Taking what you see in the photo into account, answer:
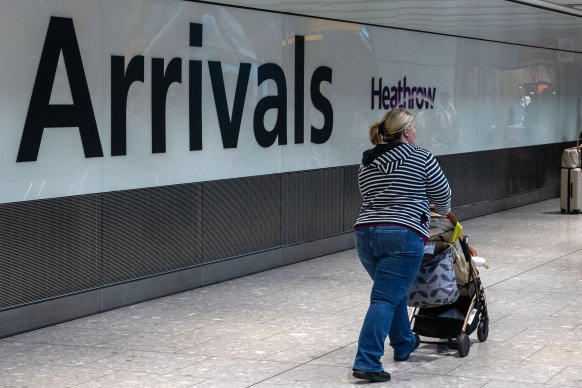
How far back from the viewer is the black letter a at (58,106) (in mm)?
8109

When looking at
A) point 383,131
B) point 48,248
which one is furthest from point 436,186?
point 48,248

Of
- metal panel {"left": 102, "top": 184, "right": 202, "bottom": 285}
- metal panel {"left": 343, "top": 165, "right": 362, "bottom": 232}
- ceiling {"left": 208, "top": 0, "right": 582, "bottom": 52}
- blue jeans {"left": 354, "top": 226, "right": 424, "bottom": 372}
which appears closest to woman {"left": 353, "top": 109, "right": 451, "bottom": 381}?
blue jeans {"left": 354, "top": 226, "right": 424, "bottom": 372}

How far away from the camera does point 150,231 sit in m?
9.45

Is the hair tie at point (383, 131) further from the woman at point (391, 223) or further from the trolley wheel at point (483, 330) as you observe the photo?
the trolley wheel at point (483, 330)

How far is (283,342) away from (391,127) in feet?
6.18

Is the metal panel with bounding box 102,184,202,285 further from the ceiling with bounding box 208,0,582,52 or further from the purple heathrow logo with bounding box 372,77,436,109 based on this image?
the purple heathrow logo with bounding box 372,77,436,109

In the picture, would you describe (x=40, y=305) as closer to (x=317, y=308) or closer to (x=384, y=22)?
(x=317, y=308)

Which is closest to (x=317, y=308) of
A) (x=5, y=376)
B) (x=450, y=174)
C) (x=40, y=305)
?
(x=40, y=305)

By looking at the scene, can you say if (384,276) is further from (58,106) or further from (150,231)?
(150,231)

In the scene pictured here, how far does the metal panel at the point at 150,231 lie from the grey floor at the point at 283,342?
0.35 metres

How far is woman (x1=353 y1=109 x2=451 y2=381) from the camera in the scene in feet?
21.3

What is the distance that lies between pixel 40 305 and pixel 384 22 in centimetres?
691

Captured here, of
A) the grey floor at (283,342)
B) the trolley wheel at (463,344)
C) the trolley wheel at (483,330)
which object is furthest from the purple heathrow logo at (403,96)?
the trolley wheel at (463,344)

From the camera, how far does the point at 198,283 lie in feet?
33.2
